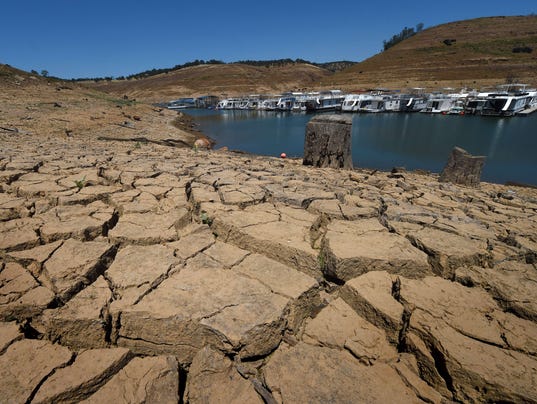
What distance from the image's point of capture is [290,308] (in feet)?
4.60

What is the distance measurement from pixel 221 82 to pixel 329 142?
60699 mm

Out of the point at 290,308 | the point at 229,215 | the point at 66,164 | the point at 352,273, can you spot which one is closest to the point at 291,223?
the point at 229,215

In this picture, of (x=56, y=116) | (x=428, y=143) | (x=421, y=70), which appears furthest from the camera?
(x=421, y=70)

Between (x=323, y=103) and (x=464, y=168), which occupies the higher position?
(x=464, y=168)

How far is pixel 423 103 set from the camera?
1179 inches

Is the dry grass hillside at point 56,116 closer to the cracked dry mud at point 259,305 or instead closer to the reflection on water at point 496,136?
the cracked dry mud at point 259,305

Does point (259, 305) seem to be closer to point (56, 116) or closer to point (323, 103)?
point (56, 116)

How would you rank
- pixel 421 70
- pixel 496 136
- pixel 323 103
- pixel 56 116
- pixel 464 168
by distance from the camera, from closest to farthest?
pixel 464 168
pixel 56 116
pixel 496 136
pixel 323 103
pixel 421 70

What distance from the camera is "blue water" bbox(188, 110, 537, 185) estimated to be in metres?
11.1

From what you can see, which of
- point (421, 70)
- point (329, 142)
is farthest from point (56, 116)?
point (421, 70)

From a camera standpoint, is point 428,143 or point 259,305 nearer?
point 259,305

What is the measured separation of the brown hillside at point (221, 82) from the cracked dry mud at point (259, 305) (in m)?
54.7

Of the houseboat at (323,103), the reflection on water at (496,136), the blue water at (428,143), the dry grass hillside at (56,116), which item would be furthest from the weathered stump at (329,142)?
the houseboat at (323,103)

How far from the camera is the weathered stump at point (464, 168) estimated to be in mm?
5562
